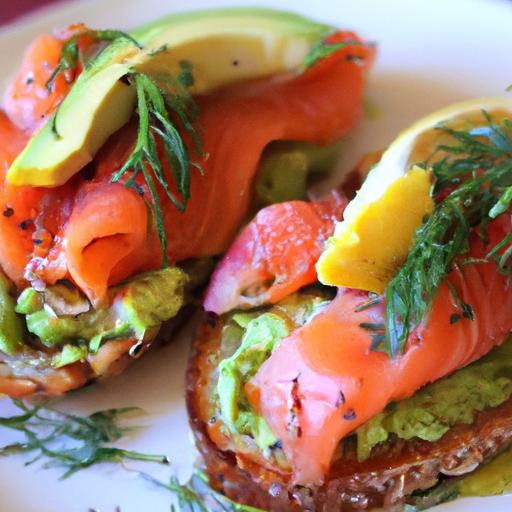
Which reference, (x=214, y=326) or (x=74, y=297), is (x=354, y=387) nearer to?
(x=214, y=326)

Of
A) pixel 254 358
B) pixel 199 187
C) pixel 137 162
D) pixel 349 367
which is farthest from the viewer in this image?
pixel 199 187

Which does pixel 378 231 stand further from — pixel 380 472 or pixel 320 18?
pixel 320 18

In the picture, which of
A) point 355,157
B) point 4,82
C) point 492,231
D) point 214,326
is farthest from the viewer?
point 4,82

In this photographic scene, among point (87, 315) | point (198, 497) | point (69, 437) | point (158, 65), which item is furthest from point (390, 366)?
point (158, 65)

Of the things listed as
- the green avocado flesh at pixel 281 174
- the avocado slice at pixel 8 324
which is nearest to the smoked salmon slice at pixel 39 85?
the avocado slice at pixel 8 324

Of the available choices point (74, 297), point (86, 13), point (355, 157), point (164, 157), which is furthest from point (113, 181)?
point (86, 13)

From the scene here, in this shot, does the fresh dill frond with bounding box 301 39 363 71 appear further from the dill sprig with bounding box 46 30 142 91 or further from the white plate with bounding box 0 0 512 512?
the dill sprig with bounding box 46 30 142 91

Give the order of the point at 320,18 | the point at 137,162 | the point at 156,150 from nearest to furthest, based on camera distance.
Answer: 1. the point at 137,162
2. the point at 156,150
3. the point at 320,18

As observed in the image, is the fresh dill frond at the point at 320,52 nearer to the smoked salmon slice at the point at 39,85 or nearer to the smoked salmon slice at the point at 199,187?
the smoked salmon slice at the point at 199,187
